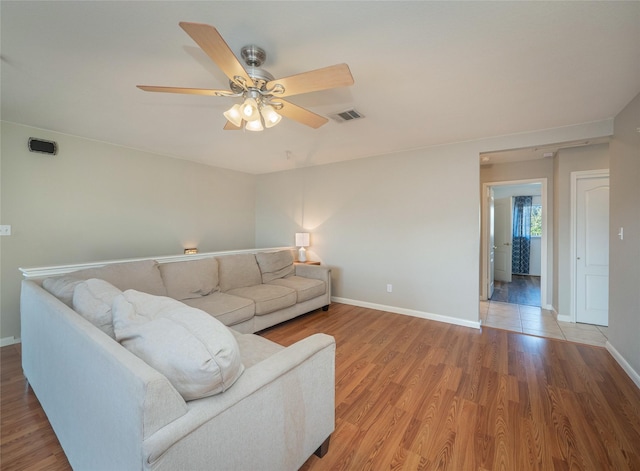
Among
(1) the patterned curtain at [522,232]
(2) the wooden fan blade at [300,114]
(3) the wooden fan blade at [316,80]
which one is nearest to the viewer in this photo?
(3) the wooden fan blade at [316,80]

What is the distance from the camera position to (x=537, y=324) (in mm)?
3516

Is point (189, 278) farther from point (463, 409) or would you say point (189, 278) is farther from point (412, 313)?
point (412, 313)

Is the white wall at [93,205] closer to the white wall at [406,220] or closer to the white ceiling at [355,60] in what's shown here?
the white ceiling at [355,60]

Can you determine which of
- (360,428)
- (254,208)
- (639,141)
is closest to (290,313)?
(360,428)

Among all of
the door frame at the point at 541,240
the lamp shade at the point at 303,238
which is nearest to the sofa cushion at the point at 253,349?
the lamp shade at the point at 303,238

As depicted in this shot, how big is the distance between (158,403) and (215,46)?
1.51 metres

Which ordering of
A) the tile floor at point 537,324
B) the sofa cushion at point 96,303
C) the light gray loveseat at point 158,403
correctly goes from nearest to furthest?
1. the light gray loveseat at point 158,403
2. the sofa cushion at point 96,303
3. the tile floor at point 537,324

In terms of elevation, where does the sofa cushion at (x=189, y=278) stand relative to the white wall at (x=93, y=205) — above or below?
below

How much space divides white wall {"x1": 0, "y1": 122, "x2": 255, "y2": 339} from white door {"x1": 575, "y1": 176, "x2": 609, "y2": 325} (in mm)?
5546

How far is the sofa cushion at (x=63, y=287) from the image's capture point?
175cm

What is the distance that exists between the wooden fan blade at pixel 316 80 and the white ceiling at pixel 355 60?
26 cm

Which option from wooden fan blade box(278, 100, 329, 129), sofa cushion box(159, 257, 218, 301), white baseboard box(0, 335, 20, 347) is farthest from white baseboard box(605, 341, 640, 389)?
white baseboard box(0, 335, 20, 347)

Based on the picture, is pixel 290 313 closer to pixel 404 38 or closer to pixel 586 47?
pixel 404 38

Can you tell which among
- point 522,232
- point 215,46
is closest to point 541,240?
point 522,232
